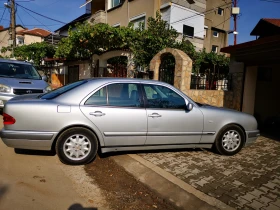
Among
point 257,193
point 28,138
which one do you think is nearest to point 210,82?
point 257,193

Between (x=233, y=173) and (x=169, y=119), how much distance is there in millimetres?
1409

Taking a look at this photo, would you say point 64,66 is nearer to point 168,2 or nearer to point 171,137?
point 168,2

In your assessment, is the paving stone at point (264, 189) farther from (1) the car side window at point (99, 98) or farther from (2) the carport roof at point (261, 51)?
(2) the carport roof at point (261, 51)

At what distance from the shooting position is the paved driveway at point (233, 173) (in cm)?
292

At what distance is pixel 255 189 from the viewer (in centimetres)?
316

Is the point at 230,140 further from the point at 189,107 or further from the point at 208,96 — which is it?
the point at 208,96

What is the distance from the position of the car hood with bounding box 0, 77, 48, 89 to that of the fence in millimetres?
5371

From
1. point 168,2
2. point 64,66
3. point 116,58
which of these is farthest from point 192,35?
point 64,66

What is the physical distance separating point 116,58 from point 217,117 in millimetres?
8712

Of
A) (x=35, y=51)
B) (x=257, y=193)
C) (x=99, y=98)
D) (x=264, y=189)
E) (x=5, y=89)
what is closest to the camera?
(x=257, y=193)

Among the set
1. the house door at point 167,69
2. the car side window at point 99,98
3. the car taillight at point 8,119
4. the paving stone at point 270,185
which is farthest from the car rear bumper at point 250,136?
the car taillight at point 8,119

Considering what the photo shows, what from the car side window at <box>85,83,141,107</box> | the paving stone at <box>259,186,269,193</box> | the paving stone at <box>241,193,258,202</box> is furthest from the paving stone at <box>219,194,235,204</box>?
the car side window at <box>85,83,141,107</box>

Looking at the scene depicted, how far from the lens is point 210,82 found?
8.45m

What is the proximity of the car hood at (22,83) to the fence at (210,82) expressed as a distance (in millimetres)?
5371
